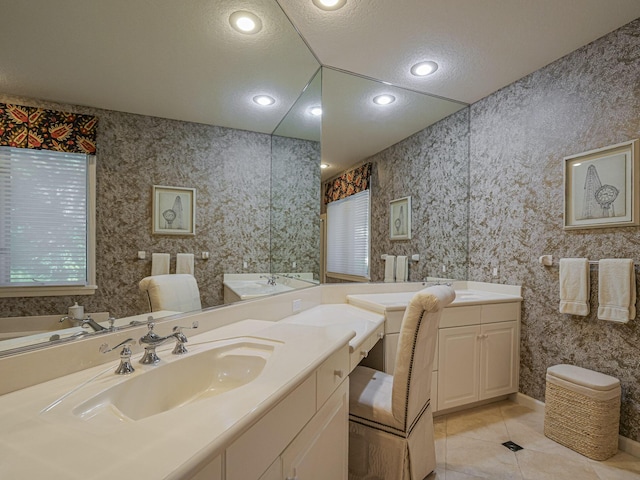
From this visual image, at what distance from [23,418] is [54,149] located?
647 millimetres

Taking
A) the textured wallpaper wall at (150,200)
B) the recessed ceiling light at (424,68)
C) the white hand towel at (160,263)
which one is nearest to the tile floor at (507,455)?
the textured wallpaper wall at (150,200)

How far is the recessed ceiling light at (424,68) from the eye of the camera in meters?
2.36

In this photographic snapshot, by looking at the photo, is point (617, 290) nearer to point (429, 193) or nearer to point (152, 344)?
point (429, 193)

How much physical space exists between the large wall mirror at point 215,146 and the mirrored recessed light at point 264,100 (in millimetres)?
53

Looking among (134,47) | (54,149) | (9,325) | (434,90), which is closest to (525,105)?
(434,90)

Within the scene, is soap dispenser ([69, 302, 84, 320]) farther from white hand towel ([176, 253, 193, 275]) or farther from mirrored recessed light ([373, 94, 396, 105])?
mirrored recessed light ([373, 94, 396, 105])

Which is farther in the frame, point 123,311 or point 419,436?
point 419,436

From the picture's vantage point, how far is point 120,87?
982mm

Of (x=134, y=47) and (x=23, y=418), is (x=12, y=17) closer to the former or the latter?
(x=134, y=47)

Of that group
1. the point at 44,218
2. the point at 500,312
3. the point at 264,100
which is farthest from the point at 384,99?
the point at 44,218

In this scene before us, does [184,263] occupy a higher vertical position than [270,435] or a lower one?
higher

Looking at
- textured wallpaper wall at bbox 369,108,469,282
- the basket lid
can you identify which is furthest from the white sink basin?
the basket lid

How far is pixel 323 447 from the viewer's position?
1.10 meters

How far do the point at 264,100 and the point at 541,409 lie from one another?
2875mm
